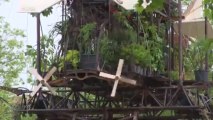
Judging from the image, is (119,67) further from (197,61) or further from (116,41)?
(197,61)

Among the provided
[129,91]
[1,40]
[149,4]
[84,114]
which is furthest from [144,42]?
[1,40]

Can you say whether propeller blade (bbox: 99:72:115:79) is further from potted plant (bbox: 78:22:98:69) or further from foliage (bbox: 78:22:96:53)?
foliage (bbox: 78:22:96:53)

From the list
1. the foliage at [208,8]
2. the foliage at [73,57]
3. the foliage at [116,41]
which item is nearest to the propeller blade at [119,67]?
the foliage at [116,41]

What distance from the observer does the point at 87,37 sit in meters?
13.2

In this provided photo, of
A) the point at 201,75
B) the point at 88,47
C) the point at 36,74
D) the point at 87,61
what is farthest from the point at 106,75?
the point at 201,75

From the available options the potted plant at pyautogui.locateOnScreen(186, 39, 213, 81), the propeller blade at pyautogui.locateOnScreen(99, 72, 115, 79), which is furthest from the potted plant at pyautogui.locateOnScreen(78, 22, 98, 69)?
the potted plant at pyautogui.locateOnScreen(186, 39, 213, 81)

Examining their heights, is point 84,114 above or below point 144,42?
below

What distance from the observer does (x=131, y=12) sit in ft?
45.7

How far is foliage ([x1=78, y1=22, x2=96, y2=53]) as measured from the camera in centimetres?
1323

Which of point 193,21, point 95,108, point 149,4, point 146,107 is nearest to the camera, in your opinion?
point 149,4

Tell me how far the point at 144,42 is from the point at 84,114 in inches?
121

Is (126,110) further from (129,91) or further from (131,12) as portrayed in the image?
(131,12)

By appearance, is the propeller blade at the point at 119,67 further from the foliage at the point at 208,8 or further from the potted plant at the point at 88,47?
the foliage at the point at 208,8

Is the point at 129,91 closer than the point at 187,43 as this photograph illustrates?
Yes
